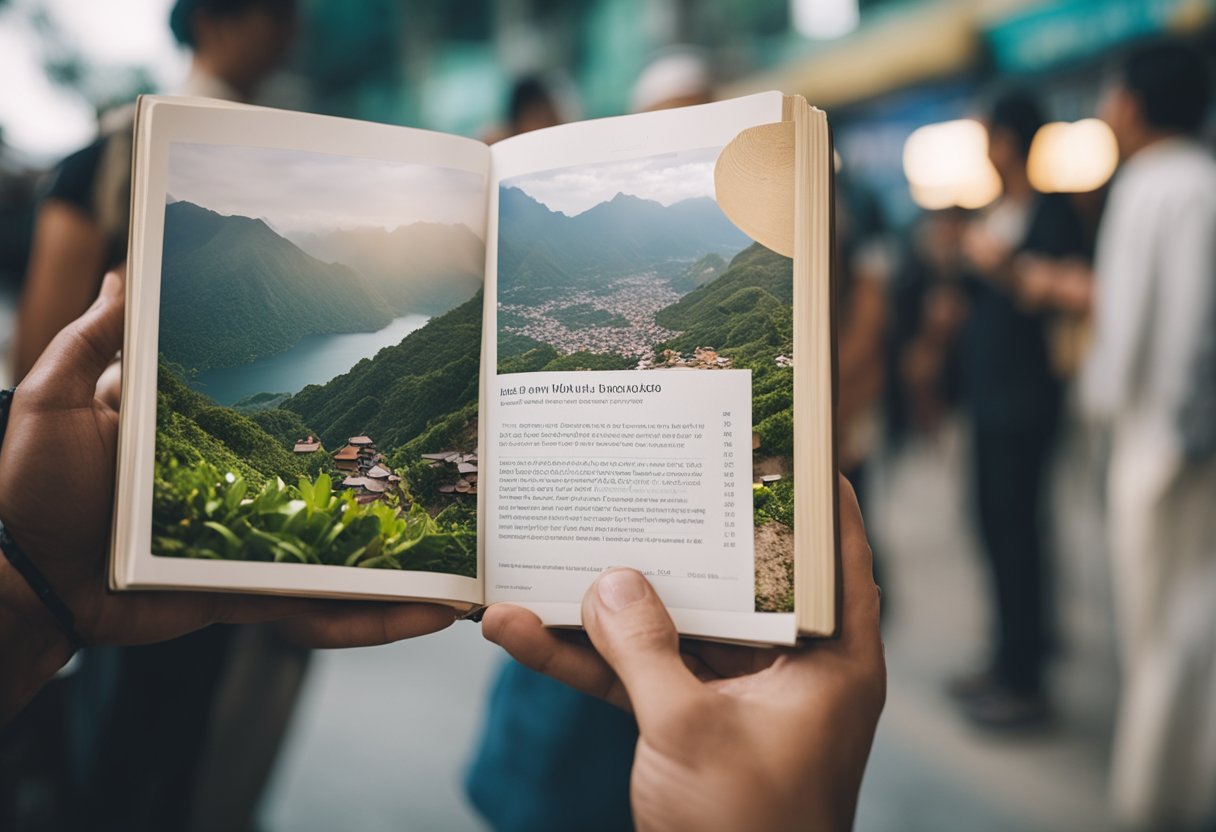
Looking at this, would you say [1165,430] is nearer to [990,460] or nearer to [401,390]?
[990,460]

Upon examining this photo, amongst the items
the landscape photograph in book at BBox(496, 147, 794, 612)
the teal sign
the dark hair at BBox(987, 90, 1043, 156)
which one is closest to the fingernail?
the landscape photograph in book at BBox(496, 147, 794, 612)

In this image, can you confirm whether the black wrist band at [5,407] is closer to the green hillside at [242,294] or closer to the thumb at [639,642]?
the green hillside at [242,294]

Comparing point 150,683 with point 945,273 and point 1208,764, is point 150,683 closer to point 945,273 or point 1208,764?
point 1208,764

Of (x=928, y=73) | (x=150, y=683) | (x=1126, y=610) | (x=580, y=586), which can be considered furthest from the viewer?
(x=928, y=73)

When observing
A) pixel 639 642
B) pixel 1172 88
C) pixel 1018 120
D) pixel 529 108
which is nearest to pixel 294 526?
pixel 639 642

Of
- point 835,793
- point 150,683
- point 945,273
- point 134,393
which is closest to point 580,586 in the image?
point 835,793

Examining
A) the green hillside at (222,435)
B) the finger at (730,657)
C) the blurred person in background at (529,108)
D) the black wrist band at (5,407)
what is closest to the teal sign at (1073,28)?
the blurred person in background at (529,108)

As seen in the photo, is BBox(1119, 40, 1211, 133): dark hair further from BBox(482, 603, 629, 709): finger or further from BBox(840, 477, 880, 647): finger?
BBox(482, 603, 629, 709): finger

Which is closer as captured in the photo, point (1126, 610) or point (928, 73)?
point (1126, 610)

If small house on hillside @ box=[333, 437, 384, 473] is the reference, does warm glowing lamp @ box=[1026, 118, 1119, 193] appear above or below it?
above
